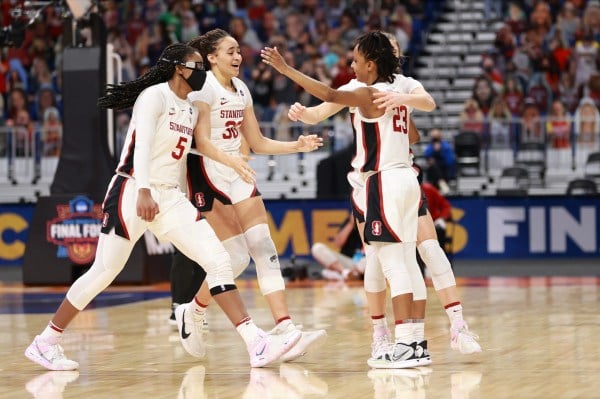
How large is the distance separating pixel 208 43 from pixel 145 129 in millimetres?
1256

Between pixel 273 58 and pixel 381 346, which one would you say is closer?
pixel 273 58

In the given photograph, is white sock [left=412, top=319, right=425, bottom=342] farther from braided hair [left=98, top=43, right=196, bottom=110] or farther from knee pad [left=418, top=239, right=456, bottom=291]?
braided hair [left=98, top=43, right=196, bottom=110]

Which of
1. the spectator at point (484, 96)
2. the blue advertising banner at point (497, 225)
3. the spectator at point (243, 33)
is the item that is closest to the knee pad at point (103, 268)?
the blue advertising banner at point (497, 225)

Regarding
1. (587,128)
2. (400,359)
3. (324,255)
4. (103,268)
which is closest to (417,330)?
(400,359)

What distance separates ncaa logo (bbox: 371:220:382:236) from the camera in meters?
8.12

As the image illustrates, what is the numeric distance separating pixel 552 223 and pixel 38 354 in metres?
13.3

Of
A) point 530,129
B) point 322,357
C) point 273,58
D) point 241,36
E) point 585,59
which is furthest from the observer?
point 241,36

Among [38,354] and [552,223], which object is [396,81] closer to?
[38,354]

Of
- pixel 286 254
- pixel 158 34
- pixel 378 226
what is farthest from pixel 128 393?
pixel 158 34

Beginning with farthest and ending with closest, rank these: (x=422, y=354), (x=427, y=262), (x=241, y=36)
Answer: (x=241, y=36) → (x=427, y=262) → (x=422, y=354)

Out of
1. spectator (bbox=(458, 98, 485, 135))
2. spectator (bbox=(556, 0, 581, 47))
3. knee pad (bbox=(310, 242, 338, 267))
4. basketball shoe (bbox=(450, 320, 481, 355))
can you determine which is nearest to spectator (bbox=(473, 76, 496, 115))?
spectator (bbox=(458, 98, 485, 135))

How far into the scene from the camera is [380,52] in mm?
8273

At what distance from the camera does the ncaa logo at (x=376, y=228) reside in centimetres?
812

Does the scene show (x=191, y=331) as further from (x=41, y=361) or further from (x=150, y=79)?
(x=150, y=79)
